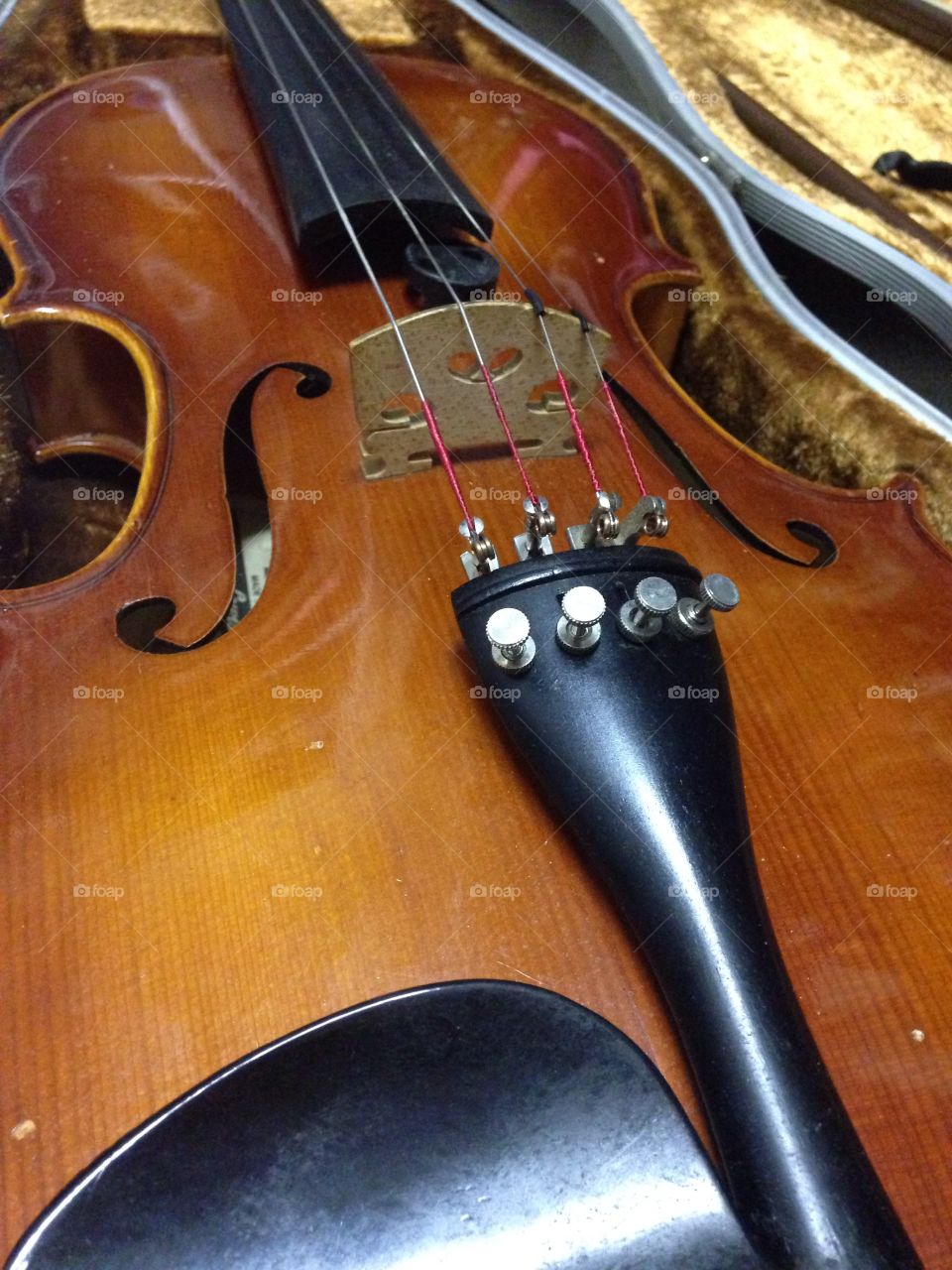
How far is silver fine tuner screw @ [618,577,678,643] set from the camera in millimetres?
644

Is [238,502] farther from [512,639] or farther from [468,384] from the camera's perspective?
[512,639]

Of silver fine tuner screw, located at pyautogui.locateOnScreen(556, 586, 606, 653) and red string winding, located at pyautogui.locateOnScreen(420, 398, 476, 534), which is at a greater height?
silver fine tuner screw, located at pyautogui.locateOnScreen(556, 586, 606, 653)

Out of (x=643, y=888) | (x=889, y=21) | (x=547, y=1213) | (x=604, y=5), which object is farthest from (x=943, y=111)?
(x=547, y=1213)

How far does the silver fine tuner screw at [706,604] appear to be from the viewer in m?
0.65

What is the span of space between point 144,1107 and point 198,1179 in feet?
0.22

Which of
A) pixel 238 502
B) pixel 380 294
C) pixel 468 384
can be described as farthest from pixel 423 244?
pixel 238 502

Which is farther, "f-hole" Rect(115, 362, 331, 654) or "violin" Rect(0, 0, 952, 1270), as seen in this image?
"f-hole" Rect(115, 362, 331, 654)

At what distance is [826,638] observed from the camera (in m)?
0.83

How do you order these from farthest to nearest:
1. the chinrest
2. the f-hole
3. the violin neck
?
1. the violin neck
2. the f-hole
3. the chinrest

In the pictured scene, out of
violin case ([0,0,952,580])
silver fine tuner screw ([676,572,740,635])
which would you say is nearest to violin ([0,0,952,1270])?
silver fine tuner screw ([676,572,740,635])

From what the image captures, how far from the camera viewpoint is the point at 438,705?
2.39 feet

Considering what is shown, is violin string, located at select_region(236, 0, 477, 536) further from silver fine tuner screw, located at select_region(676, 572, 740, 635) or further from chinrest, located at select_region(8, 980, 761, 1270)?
chinrest, located at select_region(8, 980, 761, 1270)

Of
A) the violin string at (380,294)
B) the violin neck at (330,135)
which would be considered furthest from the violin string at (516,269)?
the violin string at (380,294)

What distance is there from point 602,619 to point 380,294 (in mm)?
483
